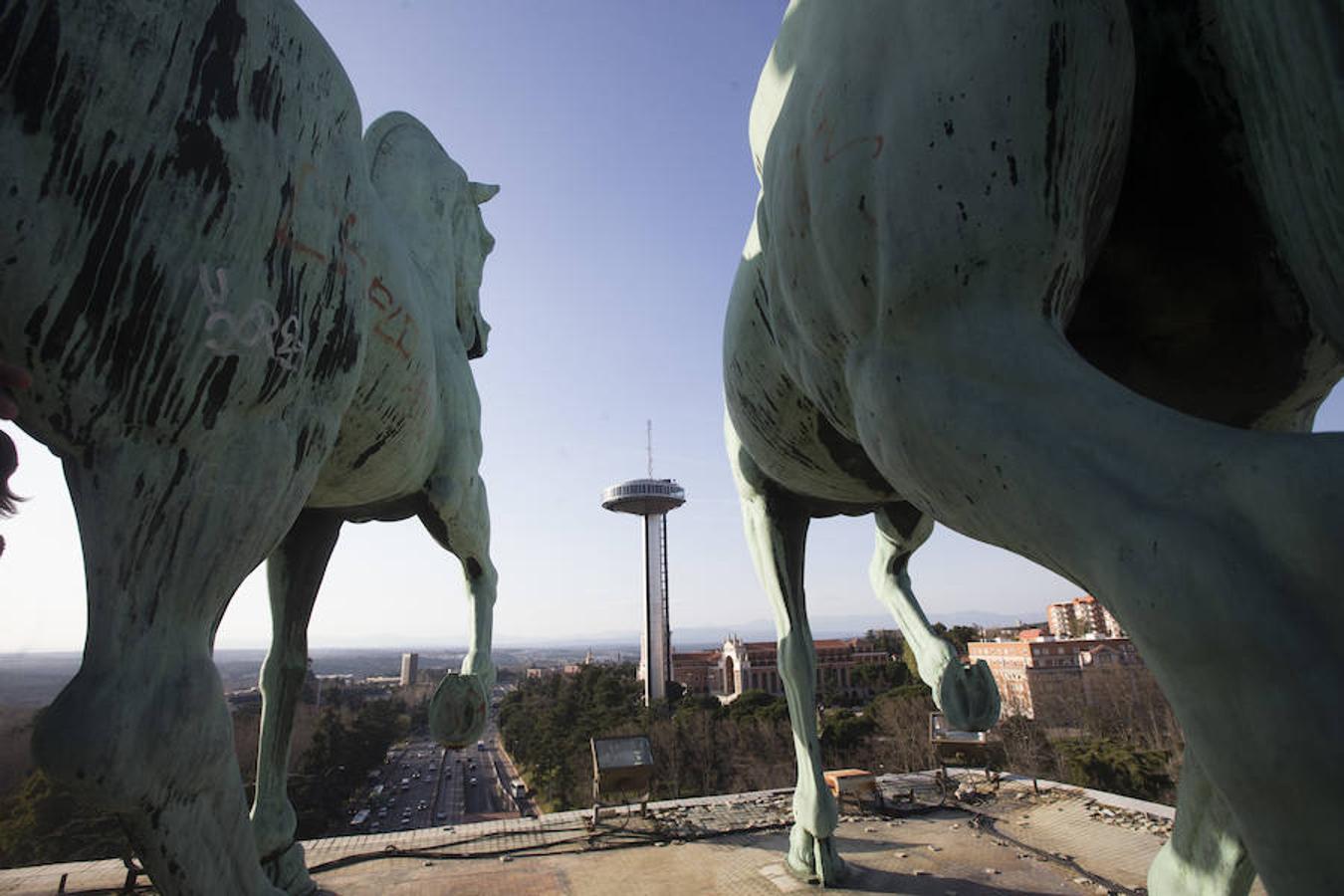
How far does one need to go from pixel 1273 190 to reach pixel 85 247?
2.02 m

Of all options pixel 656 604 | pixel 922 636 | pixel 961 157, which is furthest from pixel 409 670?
pixel 961 157

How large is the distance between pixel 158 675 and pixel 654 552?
232 ft

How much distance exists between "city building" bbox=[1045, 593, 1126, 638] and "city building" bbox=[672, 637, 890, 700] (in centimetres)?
2061

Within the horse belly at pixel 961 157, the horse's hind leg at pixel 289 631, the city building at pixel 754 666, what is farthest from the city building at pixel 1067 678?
the horse belly at pixel 961 157

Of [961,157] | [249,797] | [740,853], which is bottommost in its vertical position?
[249,797]

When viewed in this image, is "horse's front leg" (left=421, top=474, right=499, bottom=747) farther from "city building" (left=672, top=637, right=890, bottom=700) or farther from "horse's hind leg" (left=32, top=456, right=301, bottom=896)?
"city building" (left=672, top=637, right=890, bottom=700)

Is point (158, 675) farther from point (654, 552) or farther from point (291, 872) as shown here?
point (654, 552)

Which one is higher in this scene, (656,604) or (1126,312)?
(656,604)

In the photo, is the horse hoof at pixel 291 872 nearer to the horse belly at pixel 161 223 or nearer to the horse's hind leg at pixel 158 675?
the horse's hind leg at pixel 158 675

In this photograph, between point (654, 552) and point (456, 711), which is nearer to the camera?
point (456, 711)

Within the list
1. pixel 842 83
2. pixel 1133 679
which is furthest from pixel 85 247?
pixel 1133 679

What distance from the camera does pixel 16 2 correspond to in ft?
4.06

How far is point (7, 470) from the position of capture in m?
1.44

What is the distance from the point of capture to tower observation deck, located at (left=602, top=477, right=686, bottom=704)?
67312 millimetres
